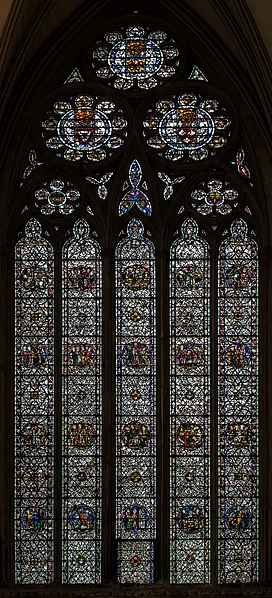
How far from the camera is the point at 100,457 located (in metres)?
18.8

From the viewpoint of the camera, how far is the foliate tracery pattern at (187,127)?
1953 centimetres

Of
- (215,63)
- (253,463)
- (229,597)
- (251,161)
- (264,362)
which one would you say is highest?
(215,63)

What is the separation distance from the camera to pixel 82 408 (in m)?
19.0

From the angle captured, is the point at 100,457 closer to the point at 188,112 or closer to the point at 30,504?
the point at 30,504

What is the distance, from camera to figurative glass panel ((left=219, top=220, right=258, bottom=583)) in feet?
61.2

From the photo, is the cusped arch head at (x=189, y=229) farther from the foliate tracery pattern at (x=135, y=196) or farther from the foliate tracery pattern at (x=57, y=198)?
the foliate tracery pattern at (x=57, y=198)

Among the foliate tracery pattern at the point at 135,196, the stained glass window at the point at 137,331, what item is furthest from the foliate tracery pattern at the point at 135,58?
the foliate tracery pattern at the point at 135,196

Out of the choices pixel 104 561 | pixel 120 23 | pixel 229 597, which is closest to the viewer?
pixel 229 597

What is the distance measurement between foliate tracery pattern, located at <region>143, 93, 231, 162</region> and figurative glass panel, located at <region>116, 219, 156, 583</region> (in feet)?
3.77

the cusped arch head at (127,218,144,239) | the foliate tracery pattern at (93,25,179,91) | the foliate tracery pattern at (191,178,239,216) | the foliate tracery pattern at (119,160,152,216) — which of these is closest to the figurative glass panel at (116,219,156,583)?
the cusped arch head at (127,218,144,239)

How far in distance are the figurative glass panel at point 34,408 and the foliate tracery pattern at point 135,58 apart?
2.37 metres

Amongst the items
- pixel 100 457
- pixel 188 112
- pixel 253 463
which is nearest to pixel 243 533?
pixel 253 463

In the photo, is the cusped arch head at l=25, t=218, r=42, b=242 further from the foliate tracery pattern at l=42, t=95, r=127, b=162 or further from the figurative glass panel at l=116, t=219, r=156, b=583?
the figurative glass panel at l=116, t=219, r=156, b=583

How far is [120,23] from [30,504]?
6.66 metres
